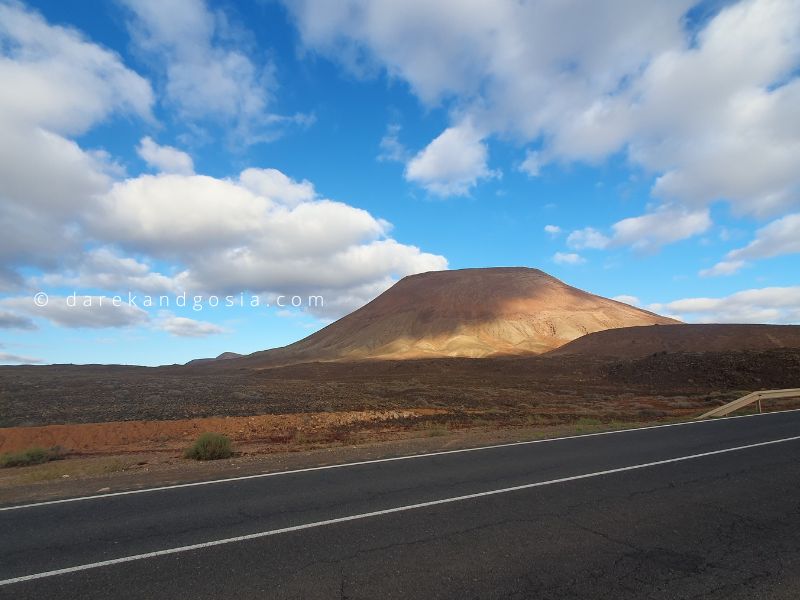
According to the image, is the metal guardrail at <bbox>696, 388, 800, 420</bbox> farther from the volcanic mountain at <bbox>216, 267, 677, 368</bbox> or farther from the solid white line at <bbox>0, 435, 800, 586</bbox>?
the volcanic mountain at <bbox>216, 267, 677, 368</bbox>

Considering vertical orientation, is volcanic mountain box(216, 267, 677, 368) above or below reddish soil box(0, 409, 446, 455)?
above

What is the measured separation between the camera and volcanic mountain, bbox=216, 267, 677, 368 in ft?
326

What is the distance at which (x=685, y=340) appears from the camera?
67562mm

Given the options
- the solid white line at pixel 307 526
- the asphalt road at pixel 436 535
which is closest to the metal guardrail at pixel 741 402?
the asphalt road at pixel 436 535

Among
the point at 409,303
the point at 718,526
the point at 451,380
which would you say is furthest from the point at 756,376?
the point at 409,303

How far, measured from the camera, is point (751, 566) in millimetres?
4762

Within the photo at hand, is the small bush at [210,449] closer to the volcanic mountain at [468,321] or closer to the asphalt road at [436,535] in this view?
the asphalt road at [436,535]

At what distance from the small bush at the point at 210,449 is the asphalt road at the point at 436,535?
518 centimetres

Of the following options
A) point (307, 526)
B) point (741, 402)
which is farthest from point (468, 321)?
point (307, 526)

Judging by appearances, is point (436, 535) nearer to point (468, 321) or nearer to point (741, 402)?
point (741, 402)

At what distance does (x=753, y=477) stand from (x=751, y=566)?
168 inches

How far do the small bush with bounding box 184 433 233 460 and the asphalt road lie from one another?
518 cm

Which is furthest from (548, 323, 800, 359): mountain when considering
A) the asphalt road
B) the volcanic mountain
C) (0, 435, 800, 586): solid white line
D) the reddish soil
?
the asphalt road

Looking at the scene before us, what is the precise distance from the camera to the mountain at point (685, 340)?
204ft
